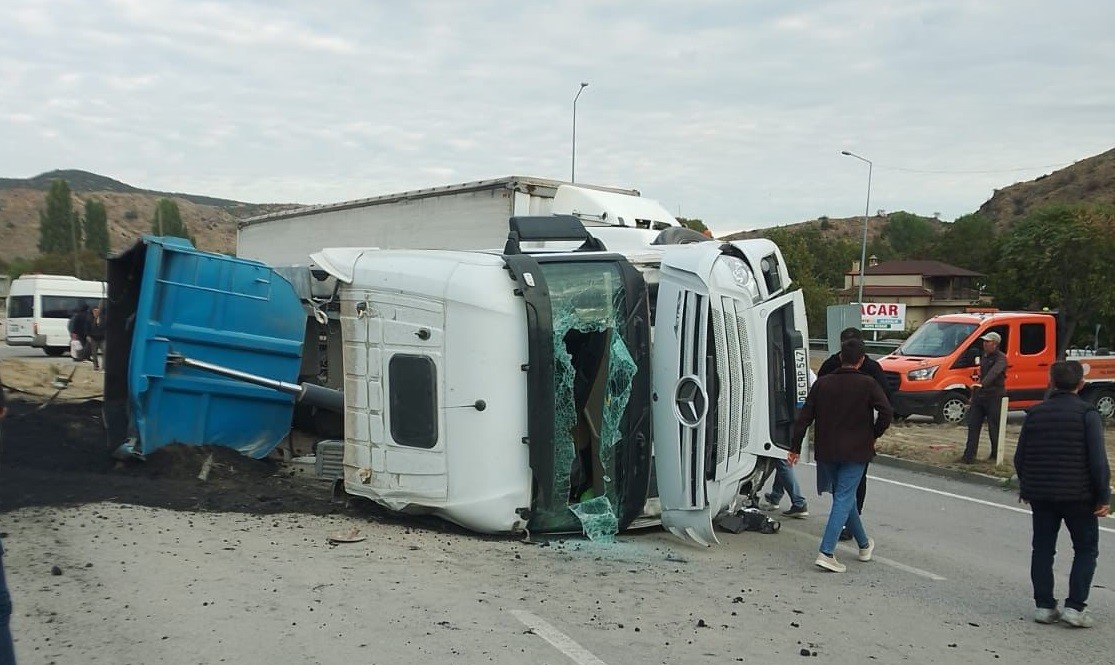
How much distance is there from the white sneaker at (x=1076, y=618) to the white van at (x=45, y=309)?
89.8 feet

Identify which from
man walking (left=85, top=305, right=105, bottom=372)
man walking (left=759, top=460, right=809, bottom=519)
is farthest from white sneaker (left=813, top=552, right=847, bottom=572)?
man walking (left=85, top=305, right=105, bottom=372)

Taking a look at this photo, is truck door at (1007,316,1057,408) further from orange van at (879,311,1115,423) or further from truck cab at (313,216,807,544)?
truck cab at (313,216,807,544)

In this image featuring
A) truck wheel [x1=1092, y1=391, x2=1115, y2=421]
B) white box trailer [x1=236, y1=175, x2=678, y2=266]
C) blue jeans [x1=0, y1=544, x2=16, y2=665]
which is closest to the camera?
blue jeans [x1=0, y1=544, x2=16, y2=665]

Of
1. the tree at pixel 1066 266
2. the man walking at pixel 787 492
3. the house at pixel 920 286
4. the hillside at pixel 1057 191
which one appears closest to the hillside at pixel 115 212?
the house at pixel 920 286

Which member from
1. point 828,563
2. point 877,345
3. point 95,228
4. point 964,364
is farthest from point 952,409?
point 95,228

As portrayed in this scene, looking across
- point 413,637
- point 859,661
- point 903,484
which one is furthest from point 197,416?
point 903,484

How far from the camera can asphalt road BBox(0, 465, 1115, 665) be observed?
179 inches

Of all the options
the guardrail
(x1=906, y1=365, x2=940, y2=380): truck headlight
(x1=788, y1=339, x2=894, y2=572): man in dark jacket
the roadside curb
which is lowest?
the roadside curb

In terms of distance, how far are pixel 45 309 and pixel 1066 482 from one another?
28892 mm

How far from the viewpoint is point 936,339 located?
16594mm

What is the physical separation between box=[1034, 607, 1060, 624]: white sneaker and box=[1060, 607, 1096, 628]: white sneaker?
0.06 meters

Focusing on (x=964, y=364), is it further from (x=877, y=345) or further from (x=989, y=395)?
(x=877, y=345)

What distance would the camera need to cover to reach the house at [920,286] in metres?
71.6

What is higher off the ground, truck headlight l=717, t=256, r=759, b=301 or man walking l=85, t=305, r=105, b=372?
truck headlight l=717, t=256, r=759, b=301
